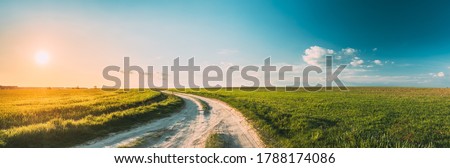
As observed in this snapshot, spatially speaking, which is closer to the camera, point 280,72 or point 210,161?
point 210,161

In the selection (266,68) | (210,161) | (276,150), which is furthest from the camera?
(266,68)

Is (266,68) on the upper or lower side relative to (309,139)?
upper

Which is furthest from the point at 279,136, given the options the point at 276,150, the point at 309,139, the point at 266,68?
the point at 266,68

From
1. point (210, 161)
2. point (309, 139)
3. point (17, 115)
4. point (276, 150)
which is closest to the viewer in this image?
point (210, 161)

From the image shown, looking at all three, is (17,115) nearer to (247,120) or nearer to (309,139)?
(247,120)

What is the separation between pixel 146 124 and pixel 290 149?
8.88 m

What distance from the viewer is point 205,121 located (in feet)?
61.7

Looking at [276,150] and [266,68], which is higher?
[266,68]

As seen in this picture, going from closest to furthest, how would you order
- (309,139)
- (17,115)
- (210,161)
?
(210,161) < (309,139) < (17,115)

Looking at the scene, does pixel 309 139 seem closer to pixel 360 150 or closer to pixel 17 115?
pixel 360 150

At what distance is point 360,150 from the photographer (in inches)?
480

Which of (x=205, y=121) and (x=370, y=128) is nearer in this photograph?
(x=370, y=128)

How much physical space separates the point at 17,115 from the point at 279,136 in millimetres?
15564

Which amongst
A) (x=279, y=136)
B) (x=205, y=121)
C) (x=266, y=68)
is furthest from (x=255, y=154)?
(x=266, y=68)
